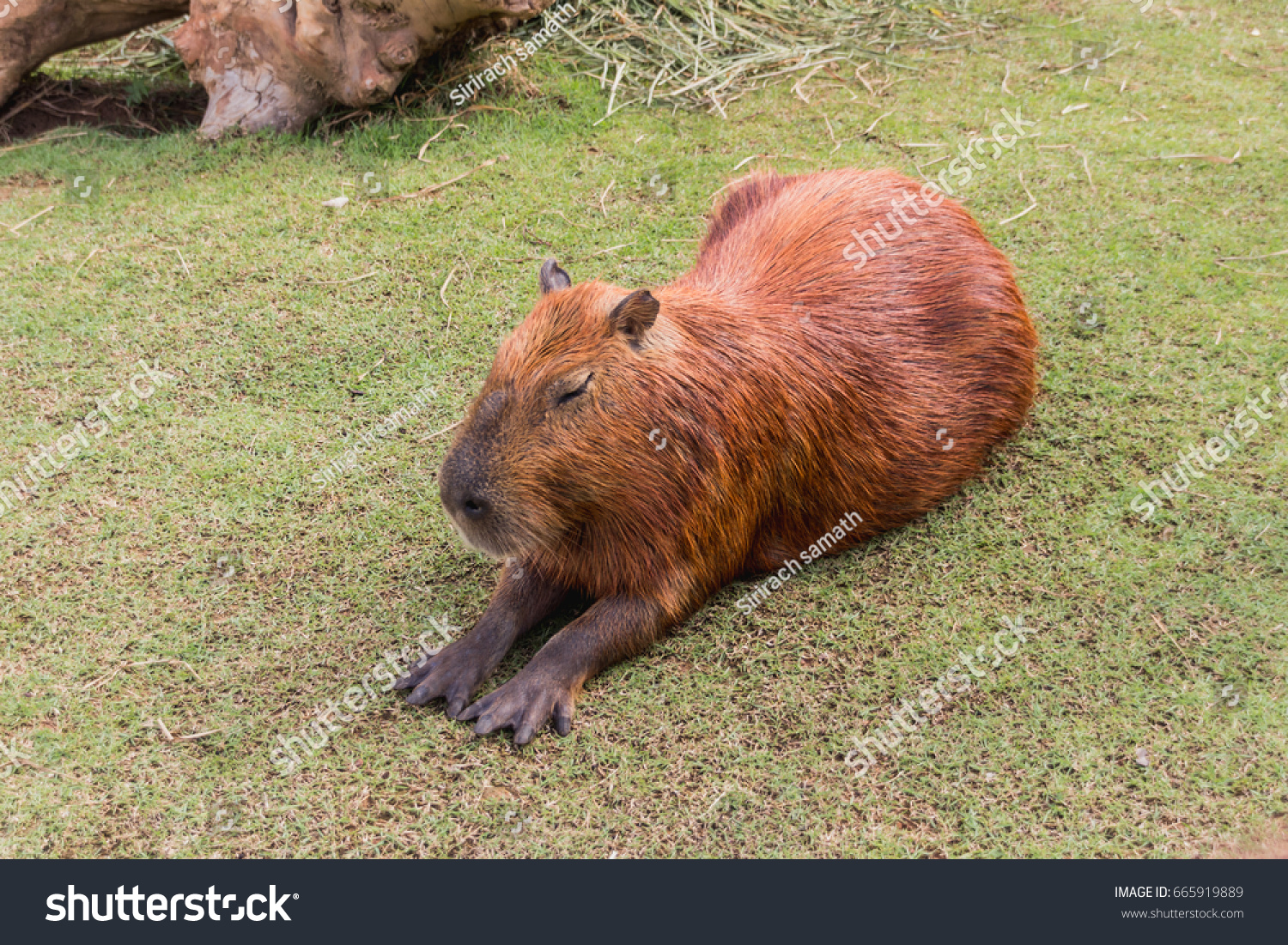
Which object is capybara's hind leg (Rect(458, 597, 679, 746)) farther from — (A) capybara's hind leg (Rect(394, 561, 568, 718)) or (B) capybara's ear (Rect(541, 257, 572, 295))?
(B) capybara's ear (Rect(541, 257, 572, 295))

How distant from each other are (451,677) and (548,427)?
78 cm

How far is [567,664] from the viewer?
9.41ft

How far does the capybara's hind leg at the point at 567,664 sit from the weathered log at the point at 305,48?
337 cm

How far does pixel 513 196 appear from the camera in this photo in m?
4.90

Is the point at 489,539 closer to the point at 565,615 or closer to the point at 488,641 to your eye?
the point at 488,641

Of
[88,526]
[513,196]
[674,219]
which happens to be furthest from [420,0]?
[88,526]

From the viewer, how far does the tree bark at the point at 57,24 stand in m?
5.29

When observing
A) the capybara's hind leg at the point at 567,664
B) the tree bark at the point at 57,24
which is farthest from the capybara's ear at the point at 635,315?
the tree bark at the point at 57,24

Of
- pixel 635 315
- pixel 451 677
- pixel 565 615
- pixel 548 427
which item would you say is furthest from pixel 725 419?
pixel 451 677

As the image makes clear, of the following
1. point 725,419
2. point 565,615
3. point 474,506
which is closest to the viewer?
point 474,506

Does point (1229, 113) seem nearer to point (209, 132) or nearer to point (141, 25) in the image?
point (209, 132)

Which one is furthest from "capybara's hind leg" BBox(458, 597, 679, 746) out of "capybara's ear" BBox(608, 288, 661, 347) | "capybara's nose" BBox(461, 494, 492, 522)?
"capybara's ear" BBox(608, 288, 661, 347)

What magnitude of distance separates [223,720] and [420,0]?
3.60m

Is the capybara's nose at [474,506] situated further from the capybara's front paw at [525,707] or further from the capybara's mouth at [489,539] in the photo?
the capybara's front paw at [525,707]
